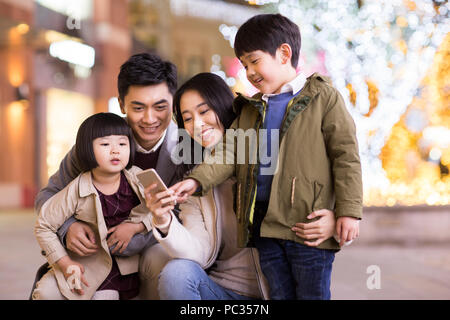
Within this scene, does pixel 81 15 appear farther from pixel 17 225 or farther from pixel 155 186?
pixel 155 186

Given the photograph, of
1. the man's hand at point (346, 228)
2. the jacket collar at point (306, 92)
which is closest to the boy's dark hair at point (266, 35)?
the jacket collar at point (306, 92)

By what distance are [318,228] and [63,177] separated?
1015 millimetres

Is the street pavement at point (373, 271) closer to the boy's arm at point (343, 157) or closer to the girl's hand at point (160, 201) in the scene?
the boy's arm at point (343, 157)

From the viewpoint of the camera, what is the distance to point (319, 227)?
1.57m

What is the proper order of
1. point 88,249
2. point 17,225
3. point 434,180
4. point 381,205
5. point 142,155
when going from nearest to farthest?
point 88,249 → point 142,155 → point 381,205 → point 434,180 → point 17,225

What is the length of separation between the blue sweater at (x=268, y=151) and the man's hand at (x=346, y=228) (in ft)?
0.79

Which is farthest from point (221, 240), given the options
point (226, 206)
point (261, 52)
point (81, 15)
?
point (81, 15)

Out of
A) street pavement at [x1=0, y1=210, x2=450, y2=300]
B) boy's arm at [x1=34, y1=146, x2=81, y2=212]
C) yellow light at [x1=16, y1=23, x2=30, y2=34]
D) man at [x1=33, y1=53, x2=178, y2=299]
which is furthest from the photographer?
yellow light at [x1=16, y1=23, x2=30, y2=34]

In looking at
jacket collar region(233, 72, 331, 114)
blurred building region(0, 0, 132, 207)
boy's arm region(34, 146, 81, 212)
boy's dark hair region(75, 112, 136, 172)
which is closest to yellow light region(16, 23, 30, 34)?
blurred building region(0, 0, 132, 207)

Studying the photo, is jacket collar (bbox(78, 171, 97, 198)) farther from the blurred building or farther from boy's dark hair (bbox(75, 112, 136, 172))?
the blurred building

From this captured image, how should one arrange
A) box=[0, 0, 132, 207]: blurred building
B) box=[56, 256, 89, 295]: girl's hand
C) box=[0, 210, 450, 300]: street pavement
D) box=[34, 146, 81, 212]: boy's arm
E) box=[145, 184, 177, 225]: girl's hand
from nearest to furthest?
box=[145, 184, 177, 225]: girl's hand → box=[56, 256, 89, 295]: girl's hand → box=[34, 146, 81, 212]: boy's arm → box=[0, 210, 450, 300]: street pavement → box=[0, 0, 132, 207]: blurred building

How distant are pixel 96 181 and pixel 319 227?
0.78m

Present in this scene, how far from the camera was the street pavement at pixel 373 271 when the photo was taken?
11.2ft

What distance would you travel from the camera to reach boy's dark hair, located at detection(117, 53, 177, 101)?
75.3 inches
